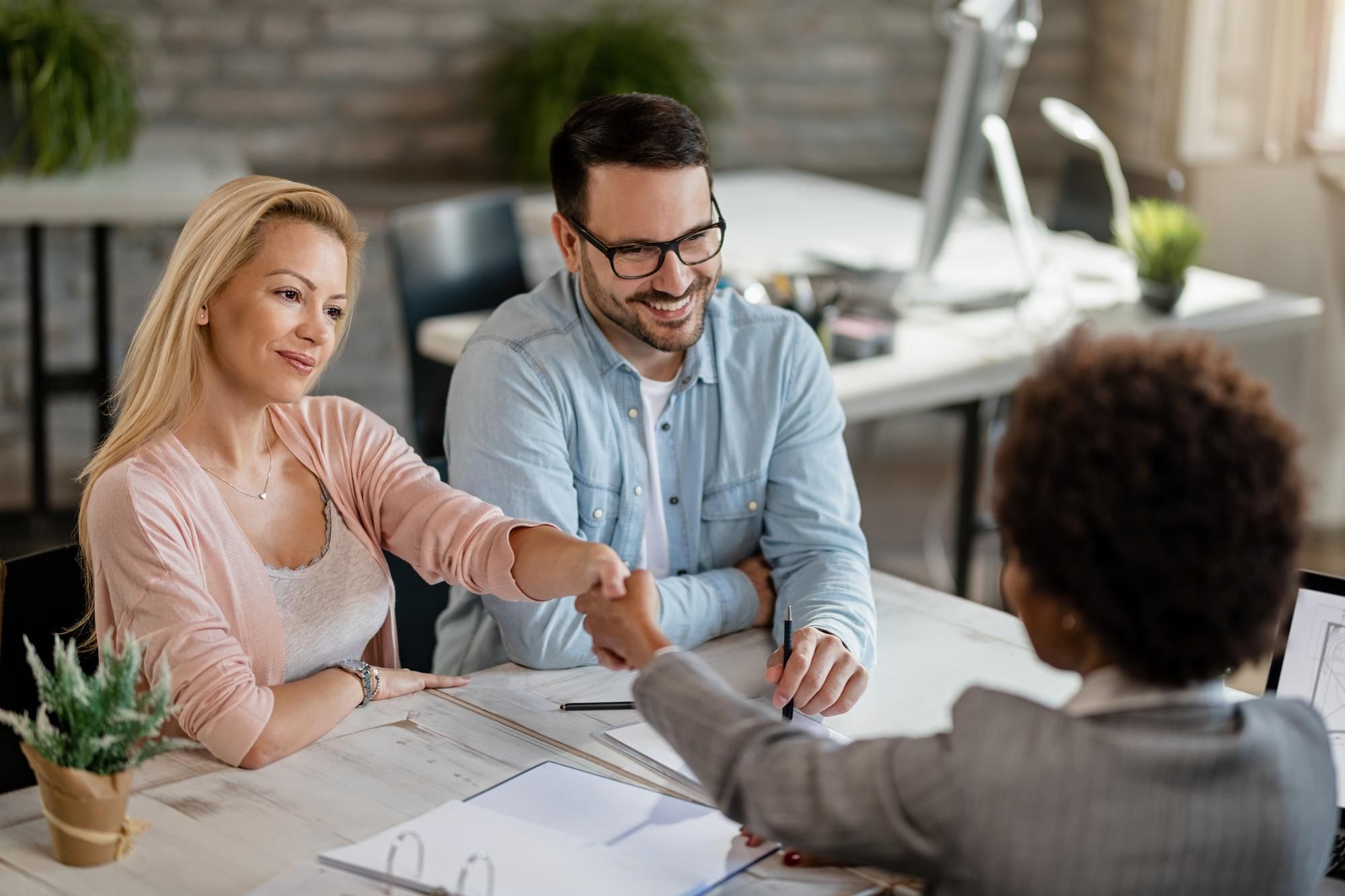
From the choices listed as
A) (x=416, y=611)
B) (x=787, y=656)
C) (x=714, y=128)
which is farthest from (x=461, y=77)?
(x=787, y=656)

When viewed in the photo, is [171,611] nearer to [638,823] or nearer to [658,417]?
[638,823]

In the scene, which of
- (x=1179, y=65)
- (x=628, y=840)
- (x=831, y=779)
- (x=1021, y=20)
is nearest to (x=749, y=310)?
(x=628, y=840)

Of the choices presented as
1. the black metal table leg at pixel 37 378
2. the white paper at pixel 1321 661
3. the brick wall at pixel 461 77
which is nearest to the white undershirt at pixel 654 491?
the white paper at pixel 1321 661

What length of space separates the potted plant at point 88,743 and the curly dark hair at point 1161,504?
0.72 m

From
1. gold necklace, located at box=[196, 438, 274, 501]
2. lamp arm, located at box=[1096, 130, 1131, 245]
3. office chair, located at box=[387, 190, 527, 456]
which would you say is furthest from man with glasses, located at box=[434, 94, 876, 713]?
lamp arm, located at box=[1096, 130, 1131, 245]

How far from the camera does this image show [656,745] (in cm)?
150

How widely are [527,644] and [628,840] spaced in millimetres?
430

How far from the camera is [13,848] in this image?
131 cm

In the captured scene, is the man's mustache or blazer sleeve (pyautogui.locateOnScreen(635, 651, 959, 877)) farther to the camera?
the man's mustache

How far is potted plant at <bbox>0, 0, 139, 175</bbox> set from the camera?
371 centimetres

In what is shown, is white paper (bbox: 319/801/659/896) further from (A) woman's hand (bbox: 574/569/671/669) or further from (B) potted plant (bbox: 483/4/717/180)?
(B) potted plant (bbox: 483/4/717/180)

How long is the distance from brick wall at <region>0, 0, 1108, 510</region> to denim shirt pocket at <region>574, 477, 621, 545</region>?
106 inches

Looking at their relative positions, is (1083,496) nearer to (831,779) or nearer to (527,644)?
(831,779)

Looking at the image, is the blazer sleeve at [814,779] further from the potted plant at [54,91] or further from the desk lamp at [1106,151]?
the potted plant at [54,91]
